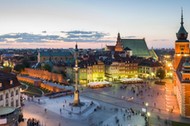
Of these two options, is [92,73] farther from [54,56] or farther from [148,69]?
[54,56]

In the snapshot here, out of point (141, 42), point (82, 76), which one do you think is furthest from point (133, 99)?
point (141, 42)

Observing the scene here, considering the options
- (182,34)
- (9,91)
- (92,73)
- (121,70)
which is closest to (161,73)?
(121,70)

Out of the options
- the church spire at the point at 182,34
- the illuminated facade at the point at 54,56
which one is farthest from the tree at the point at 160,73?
the illuminated facade at the point at 54,56

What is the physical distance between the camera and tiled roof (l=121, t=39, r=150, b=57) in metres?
127

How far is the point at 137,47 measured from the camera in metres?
129

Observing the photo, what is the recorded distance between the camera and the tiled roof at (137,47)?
127 meters

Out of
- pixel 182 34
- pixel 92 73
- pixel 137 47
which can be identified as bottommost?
pixel 92 73

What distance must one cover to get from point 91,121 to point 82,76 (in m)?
42.4

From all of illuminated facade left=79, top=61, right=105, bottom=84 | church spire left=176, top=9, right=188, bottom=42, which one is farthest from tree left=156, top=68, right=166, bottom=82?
church spire left=176, top=9, right=188, bottom=42

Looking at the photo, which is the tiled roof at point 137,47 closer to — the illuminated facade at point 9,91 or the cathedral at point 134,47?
the cathedral at point 134,47

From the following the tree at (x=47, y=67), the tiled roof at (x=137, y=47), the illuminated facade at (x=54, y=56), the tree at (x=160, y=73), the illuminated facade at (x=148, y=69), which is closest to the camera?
the tree at (x=160, y=73)

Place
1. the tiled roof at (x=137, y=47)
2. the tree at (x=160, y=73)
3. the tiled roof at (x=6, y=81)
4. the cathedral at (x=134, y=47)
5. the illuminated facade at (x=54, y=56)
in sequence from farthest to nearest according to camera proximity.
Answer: the illuminated facade at (x=54, y=56) < the tiled roof at (x=137, y=47) < the cathedral at (x=134, y=47) < the tree at (x=160, y=73) < the tiled roof at (x=6, y=81)

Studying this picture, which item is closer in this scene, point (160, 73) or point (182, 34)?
point (182, 34)

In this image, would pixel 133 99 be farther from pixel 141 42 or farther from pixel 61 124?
pixel 141 42
